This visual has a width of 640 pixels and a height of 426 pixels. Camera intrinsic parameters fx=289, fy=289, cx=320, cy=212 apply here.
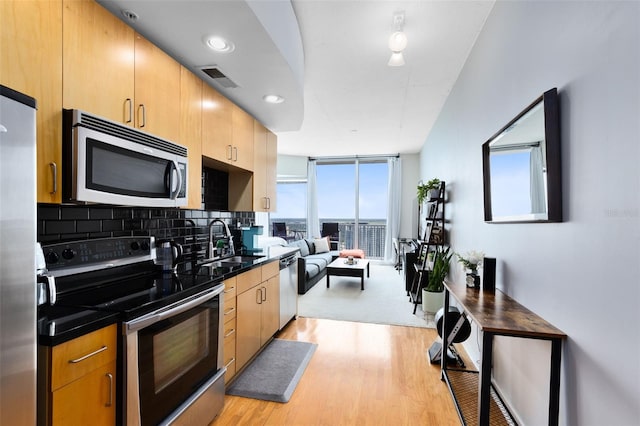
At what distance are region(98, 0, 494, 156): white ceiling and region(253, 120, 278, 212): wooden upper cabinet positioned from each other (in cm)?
16

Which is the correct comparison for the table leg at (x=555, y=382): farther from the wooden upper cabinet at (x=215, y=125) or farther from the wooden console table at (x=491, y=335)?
the wooden upper cabinet at (x=215, y=125)

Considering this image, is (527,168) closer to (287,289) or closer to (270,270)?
(270,270)

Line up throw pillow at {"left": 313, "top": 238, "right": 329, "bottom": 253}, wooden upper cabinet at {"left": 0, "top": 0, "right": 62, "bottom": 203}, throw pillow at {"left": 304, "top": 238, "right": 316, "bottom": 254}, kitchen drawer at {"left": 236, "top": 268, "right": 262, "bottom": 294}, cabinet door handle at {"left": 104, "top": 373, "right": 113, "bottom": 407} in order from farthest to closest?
throw pillow at {"left": 313, "top": 238, "right": 329, "bottom": 253} → throw pillow at {"left": 304, "top": 238, "right": 316, "bottom": 254} → kitchen drawer at {"left": 236, "top": 268, "right": 262, "bottom": 294} → cabinet door handle at {"left": 104, "top": 373, "right": 113, "bottom": 407} → wooden upper cabinet at {"left": 0, "top": 0, "right": 62, "bottom": 203}

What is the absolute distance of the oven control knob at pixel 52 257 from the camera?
138 centimetres

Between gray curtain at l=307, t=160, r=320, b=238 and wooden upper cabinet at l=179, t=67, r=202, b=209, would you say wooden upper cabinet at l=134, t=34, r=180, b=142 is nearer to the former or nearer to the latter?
wooden upper cabinet at l=179, t=67, r=202, b=209

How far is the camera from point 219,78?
2232mm

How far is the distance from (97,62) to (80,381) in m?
1.42

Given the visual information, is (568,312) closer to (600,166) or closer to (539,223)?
(539,223)

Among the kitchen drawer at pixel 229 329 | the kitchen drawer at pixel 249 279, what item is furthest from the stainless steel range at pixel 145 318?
the kitchen drawer at pixel 249 279

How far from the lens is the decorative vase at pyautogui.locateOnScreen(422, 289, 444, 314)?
3580 millimetres

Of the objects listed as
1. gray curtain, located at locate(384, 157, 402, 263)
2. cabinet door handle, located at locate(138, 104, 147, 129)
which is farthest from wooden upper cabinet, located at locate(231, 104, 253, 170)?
gray curtain, located at locate(384, 157, 402, 263)

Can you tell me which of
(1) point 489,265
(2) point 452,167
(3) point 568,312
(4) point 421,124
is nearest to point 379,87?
(2) point 452,167

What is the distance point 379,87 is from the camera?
3391 millimetres

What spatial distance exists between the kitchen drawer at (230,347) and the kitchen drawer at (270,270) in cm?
59
